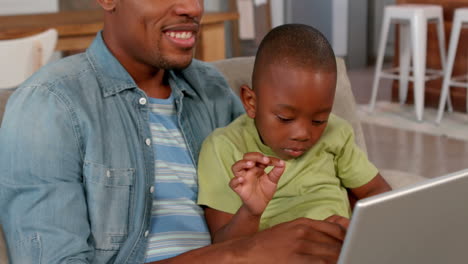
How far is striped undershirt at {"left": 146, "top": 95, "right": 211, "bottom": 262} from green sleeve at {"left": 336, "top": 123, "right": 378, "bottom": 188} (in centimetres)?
34

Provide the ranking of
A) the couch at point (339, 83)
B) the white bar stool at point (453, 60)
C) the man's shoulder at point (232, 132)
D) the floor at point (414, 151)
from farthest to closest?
the white bar stool at point (453, 60) → the floor at point (414, 151) → the couch at point (339, 83) → the man's shoulder at point (232, 132)

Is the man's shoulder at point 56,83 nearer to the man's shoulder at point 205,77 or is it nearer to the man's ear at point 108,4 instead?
the man's ear at point 108,4

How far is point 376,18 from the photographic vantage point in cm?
738

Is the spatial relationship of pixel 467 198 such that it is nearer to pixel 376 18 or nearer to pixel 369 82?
pixel 369 82

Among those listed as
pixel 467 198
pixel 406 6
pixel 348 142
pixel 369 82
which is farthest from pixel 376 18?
pixel 467 198

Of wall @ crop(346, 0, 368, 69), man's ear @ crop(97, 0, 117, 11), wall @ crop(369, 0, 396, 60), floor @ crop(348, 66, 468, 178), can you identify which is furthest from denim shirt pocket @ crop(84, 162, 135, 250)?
wall @ crop(369, 0, 396, 60)

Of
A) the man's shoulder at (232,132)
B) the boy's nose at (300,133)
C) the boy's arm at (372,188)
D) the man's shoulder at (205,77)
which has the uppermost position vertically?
the man's shoulder at (205,77)

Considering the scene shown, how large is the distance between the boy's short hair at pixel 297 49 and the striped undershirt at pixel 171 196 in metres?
0.24

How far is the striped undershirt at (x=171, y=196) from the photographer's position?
4.59 ft

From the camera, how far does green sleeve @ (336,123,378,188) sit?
157 centimetres

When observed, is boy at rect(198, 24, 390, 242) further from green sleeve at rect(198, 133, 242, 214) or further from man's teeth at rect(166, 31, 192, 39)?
man's teeth at rect(166, 31, 192, 39)

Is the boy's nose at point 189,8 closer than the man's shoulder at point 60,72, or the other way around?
the man's shoulder at point 60,72

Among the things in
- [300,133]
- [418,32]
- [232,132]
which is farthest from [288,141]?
Answer: [418,32]

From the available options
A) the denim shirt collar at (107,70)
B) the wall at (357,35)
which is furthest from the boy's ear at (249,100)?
the wall at (357,35)
